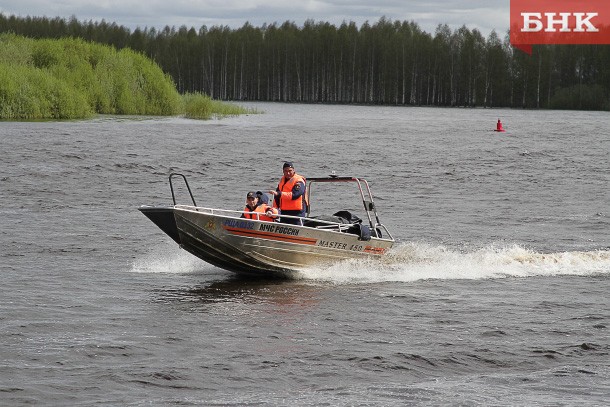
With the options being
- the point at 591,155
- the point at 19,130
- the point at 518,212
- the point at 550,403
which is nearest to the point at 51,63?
the point at 19,130

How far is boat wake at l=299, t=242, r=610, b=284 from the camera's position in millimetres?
18766

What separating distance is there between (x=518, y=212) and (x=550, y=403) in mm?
18363

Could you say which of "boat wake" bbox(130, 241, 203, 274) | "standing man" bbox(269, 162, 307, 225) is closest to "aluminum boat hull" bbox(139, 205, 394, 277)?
"standing man" bbox(269, 162, 307, 225)

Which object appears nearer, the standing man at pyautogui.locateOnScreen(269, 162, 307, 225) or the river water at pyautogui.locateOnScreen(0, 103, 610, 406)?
the river water at pyautogui.locateOnScreen(0, 103, 610, 406)

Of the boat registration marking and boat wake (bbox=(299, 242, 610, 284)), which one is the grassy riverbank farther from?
the boat registration marking

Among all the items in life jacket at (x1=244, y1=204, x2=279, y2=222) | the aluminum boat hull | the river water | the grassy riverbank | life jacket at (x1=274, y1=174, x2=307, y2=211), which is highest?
the grassy riverbank

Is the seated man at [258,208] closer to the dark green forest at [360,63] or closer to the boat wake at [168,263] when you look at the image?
the boat wake at [168,263]

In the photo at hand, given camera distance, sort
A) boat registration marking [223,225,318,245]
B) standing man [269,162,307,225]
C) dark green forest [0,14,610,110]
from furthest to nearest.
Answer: dark green forest [0,14,610,110], standing man [269,162,307,225], boat registration marking [223,225,318,245]

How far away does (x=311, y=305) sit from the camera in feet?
54.4

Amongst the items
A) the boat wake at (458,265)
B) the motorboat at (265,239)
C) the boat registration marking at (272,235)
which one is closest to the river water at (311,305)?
the boat wake at (458,265)

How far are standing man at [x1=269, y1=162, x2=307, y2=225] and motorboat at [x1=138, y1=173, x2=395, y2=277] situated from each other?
0.14 meters

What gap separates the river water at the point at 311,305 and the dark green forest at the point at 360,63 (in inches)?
3349

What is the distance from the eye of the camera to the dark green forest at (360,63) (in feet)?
389

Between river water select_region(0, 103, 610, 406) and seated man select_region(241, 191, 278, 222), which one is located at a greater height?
seated man select_region(241, 191, 278, 222)
